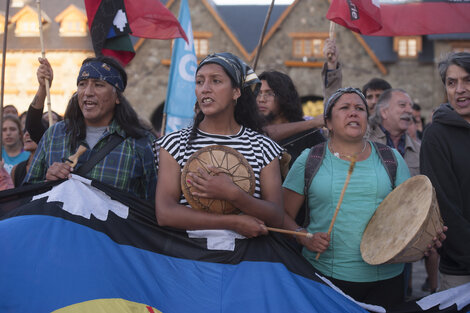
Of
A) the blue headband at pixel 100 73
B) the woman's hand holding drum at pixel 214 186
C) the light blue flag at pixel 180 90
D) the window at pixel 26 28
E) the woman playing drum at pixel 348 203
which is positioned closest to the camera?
the woman's hand holding drum at pixel 214 186

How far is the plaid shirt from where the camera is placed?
3479 millimetres

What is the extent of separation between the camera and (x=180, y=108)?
26.8ft

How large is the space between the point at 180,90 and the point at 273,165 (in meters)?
5.43

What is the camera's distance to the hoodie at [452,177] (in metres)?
3.09

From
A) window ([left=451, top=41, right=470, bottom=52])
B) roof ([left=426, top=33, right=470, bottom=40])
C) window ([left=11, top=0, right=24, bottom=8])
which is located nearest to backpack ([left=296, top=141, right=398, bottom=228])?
roof ([left=426, top=33, right=470, bottom=40])

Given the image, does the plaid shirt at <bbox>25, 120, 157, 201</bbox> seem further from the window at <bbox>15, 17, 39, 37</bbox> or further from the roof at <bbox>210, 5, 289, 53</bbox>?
the window at <bbox>15, 17, 39, 37</bbox>

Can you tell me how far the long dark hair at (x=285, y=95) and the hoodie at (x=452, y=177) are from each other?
1.46m

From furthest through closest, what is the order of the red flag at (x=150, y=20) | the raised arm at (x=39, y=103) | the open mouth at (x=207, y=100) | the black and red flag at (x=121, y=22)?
the red flag at (x=150, y=20) < the black and red flag at (x=121, y=22) < the raised arm at (x=39, y=103) < the open mouth at (x=207, y=100)

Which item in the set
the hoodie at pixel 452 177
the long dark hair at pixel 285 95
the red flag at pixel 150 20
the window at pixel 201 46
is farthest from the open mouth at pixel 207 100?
the window at pixel 201 46

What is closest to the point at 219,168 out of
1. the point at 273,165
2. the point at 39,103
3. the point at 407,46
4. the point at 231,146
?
the point at 231,146

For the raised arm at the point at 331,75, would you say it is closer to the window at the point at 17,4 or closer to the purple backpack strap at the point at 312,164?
the purple backpack strap at the point at 312,164

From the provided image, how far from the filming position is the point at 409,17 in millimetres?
5395

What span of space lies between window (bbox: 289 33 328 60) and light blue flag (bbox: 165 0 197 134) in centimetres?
1357

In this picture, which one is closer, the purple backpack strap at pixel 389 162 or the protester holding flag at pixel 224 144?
the protester holding flag at pixel 224 144
